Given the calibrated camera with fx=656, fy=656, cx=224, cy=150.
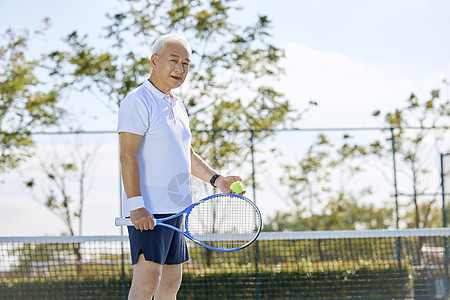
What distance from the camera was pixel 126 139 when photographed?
2787mm

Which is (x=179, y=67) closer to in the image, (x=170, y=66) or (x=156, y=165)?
(x=170, y=66)

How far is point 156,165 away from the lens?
2885 millimetres

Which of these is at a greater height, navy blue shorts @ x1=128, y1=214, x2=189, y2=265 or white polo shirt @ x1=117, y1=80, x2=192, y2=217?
white polo shirt @ x1=117, y1=80, x2=192, y2=217

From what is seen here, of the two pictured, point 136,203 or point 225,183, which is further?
point 225,183

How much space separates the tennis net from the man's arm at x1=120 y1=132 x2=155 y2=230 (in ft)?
10.5

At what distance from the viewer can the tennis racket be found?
2982 mm

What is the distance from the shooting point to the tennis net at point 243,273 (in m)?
6.24

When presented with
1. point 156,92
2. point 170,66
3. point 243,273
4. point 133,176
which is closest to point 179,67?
point 170,66

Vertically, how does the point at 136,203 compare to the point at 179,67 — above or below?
below

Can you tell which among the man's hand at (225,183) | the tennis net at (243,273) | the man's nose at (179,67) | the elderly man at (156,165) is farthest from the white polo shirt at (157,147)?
the tennis net at (243,273)

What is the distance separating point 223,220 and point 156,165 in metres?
0.89

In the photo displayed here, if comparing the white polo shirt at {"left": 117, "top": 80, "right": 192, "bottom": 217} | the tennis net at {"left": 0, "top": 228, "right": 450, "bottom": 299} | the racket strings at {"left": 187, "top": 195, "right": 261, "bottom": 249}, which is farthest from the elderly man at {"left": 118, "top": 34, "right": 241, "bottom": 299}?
the tennis net at {"left": 0, "top": 228, "right": 450, "bottom": 299}

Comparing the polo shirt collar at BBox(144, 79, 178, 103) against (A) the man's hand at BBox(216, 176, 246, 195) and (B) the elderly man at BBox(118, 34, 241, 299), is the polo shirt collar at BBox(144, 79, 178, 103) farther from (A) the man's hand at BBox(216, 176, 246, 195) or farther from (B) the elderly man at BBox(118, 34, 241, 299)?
(A) the man's hand at BBox(216, 176, 246, 195)

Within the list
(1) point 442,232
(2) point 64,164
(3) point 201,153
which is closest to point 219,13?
(3) point 201,153
